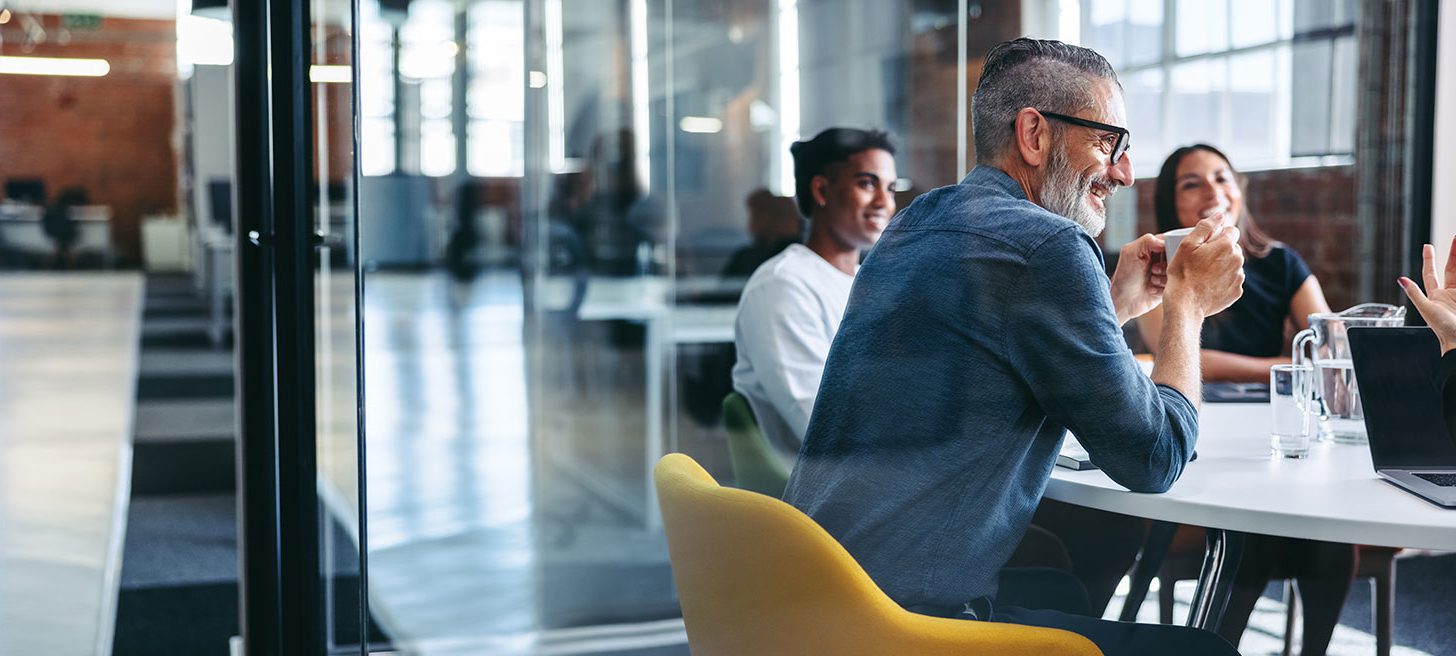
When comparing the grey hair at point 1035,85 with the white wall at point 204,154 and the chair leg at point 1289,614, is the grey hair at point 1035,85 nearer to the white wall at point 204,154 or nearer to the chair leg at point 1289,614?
the chair leg at point 1289,614

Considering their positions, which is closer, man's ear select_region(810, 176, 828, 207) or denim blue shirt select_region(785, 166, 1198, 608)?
denim blue shirt select_region(785, 166, 1198, 608)

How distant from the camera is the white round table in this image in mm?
1344

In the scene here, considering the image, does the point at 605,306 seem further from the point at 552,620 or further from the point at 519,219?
the point at 552,620

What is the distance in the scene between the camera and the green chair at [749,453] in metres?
1.77

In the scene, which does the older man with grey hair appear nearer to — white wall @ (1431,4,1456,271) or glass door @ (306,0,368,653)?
glass door @ (306,0,368,653)

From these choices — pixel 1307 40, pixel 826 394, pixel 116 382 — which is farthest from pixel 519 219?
pixel 116 382

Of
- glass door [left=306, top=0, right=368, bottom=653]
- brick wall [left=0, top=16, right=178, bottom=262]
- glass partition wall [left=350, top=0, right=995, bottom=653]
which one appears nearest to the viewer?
glass door [left=306, top=0, right=368, bottom=653]

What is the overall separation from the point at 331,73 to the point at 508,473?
2.19 metres

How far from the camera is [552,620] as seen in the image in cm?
361

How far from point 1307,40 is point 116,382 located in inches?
315

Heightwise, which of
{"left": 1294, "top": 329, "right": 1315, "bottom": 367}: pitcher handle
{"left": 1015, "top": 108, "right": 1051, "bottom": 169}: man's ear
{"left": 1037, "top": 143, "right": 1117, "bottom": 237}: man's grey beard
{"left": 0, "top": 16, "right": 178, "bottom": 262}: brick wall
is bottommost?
{"left": 1294, "top": 329, "right": 1315, "bottom": 367}: pitcher handle

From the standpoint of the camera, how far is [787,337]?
2285 millimetres

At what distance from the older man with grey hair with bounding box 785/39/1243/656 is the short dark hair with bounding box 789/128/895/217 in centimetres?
121

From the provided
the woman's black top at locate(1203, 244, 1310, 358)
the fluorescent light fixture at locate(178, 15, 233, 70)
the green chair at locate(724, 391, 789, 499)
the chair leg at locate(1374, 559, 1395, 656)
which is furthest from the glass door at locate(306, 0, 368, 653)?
the chair leg at locate(1374, 559, 1395, 656)
